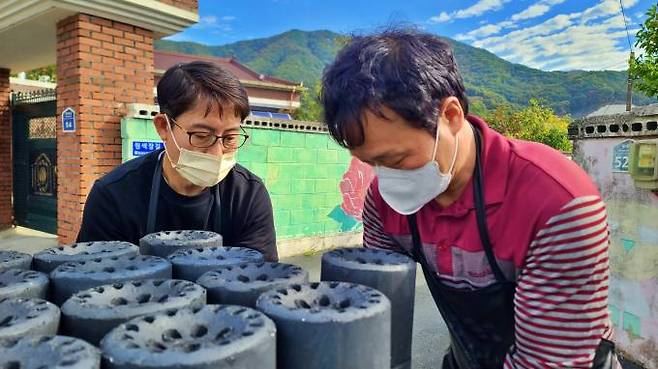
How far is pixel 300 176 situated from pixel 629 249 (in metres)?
4.13

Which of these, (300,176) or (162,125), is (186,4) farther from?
(162,125)

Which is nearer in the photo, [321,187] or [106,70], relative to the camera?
[106,70]

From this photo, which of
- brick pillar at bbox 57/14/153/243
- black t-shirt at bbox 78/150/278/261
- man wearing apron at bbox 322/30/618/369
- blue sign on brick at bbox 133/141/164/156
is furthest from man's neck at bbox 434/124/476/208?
brick pillar at bbox 57/14/153/243

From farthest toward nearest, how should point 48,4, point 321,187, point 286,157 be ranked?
point 321,187 < point 286,157 < point 48,4

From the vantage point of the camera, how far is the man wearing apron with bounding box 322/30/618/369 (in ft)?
3.54

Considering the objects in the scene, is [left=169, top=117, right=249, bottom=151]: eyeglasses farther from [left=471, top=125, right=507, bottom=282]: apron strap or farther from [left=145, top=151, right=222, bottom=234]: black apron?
[left=471, top=125, right=507, bottom=282]: apron strap

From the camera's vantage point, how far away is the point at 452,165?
126 centimetres

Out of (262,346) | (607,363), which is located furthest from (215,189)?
(607,363)

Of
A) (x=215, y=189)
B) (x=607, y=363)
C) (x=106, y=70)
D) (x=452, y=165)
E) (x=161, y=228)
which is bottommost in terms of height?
(x=607, y=363)

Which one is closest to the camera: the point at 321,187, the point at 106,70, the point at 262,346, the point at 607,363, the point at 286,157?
the point at 262,346

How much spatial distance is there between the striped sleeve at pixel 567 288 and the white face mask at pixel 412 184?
0.29 m

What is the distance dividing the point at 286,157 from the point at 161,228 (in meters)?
4.51

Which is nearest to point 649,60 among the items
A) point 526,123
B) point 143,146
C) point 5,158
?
point 143,146

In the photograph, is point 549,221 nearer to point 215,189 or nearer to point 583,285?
point 583,285
